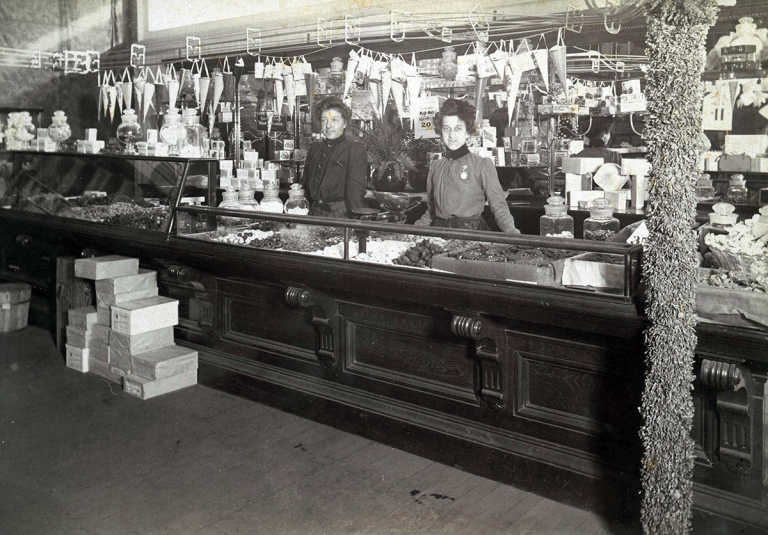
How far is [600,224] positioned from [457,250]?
26.0 inches

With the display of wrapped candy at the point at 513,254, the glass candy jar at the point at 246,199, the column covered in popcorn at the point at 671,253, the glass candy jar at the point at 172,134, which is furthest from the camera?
the glass candy jar at the point at 172,134

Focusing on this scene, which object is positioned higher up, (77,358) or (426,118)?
(426,118)

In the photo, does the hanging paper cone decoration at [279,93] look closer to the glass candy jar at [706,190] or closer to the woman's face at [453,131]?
the woman's face at [453,131]

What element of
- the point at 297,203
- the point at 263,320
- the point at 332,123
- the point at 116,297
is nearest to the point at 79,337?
the point at 116,297

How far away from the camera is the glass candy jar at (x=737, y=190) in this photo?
4.18 metres

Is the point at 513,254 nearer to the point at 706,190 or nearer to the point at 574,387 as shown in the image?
the point at 574,387

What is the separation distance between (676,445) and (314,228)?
2210 millimetres

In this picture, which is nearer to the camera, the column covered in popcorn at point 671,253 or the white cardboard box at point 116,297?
the column covered in popcorn at point 671,253

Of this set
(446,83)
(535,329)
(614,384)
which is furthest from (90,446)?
(446,83)

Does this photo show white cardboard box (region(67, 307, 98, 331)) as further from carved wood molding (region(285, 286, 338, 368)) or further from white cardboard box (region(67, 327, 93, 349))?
carved wood molding (region(285, 286, 338, 368))

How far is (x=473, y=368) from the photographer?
315 cm

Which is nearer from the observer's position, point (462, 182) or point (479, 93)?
point (462, 182)

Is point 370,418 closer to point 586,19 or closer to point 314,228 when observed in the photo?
point 314,228

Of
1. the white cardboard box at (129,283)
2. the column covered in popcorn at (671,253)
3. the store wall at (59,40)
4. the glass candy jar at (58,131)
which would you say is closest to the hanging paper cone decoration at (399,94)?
the white cardboard box at (129,283)
